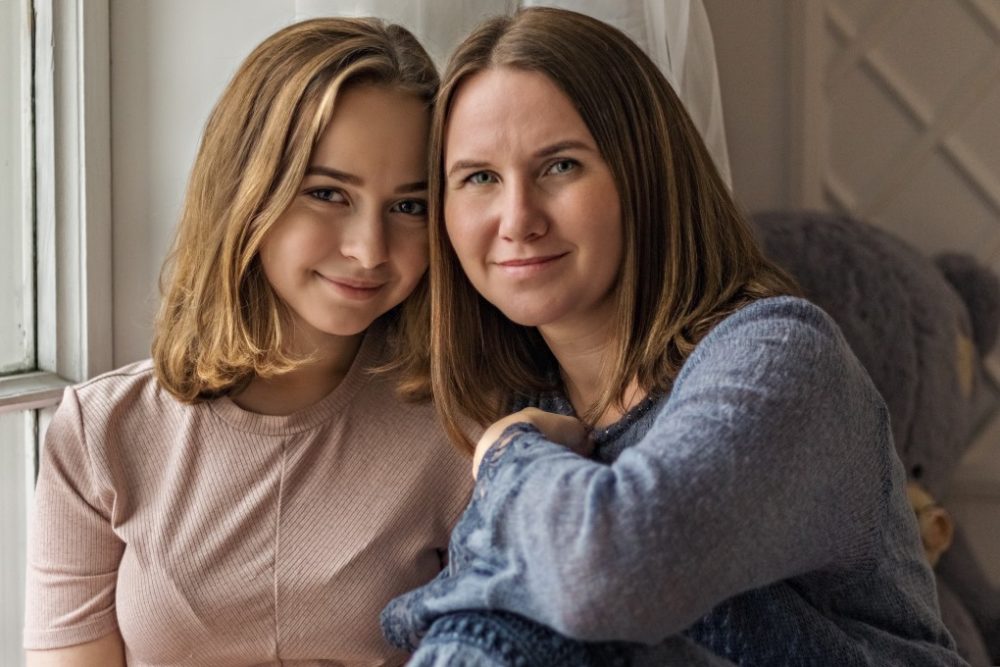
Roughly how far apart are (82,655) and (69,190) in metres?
0.54

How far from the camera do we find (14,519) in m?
1.42

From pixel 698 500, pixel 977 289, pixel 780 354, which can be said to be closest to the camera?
pixel 698 500

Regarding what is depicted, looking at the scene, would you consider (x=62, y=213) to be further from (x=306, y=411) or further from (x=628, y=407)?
(x=628, y=407)

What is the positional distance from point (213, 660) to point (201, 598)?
0.08m

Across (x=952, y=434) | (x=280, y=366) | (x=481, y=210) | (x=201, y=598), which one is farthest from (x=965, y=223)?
(x=201, y=598)

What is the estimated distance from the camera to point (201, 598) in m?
1.24

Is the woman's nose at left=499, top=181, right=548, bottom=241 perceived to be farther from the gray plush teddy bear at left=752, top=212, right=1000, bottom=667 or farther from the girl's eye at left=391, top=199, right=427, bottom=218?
the gray plush teddy bear at left=752, top=212, right=1000, bottom=667

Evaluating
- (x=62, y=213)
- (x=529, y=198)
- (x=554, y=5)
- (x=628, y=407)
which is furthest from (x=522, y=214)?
(x=62, y=213)

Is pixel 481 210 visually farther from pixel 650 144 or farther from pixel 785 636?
pixel 785 636

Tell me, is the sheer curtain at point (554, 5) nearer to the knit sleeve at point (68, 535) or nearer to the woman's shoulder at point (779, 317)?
the woman's shoulder at point (779, 317)

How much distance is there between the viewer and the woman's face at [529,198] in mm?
1189

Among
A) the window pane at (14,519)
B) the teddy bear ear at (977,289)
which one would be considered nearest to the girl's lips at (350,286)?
the window pane at (14,519)

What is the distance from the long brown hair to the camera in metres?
1.20

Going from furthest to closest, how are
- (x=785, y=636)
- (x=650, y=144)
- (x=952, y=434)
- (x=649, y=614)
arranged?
(x=952, y=434) → (x=650, y=144) → (x=785, y=636) → (x=649, y=614)
